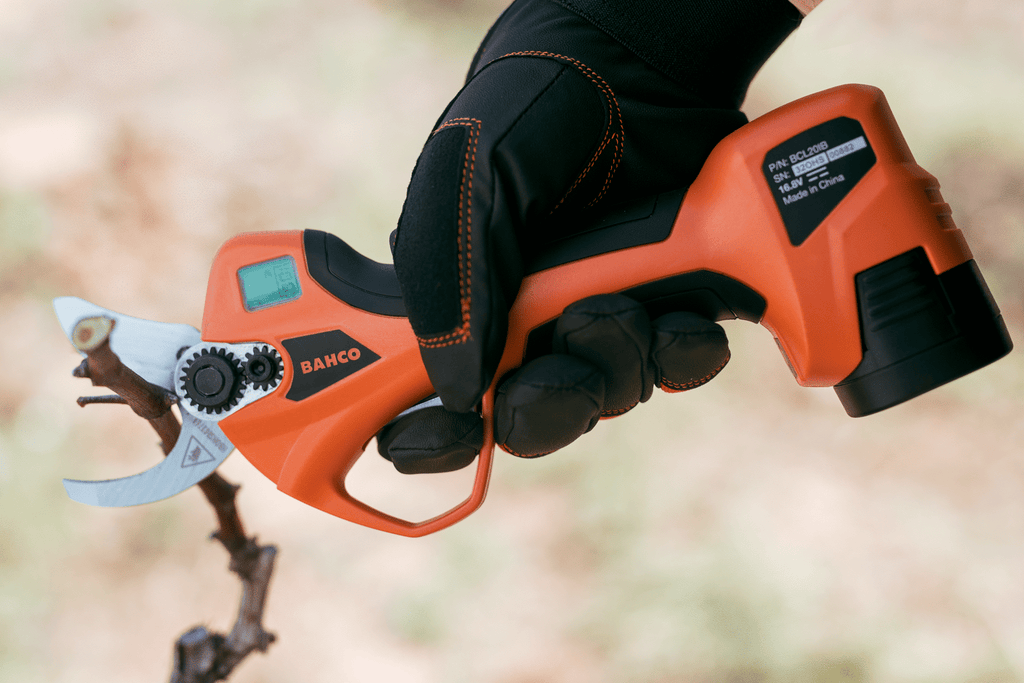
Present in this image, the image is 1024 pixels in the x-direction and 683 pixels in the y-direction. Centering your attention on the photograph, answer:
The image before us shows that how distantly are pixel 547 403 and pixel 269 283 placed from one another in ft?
1.38

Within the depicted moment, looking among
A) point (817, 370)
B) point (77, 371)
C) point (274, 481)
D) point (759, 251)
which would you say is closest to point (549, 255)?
point (759, 251)

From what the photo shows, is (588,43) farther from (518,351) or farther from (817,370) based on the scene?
(817,370)

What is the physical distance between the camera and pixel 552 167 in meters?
0.77

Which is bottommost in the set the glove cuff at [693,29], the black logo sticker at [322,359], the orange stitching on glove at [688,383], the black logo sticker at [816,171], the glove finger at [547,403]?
the orange stitching on glove at [688,383]

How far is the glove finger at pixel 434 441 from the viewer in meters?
0.82

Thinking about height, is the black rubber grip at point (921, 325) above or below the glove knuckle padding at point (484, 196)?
below

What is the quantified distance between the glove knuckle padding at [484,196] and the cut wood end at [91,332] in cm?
39

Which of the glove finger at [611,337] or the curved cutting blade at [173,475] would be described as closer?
the glove finger at [611,337]

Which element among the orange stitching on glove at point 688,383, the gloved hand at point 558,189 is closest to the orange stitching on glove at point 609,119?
the gloved hand at point 558,189

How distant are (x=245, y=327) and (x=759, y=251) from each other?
0.68 metres

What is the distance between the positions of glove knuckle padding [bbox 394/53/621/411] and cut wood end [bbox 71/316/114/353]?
39 centimetres

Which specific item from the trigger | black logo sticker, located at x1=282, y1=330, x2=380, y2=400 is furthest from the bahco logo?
the trigger

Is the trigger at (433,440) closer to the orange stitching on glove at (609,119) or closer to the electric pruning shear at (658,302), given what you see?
the electric pruning shear at (658,302)

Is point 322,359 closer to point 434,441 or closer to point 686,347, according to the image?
point 434,441
